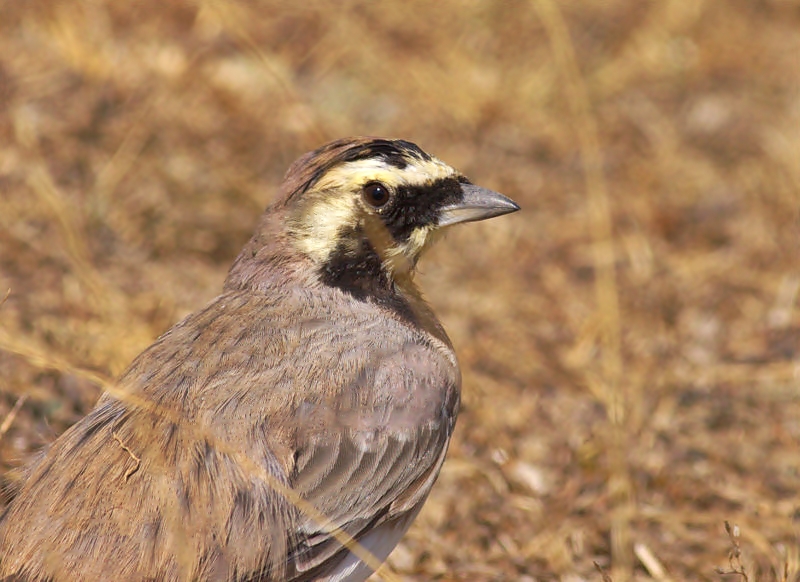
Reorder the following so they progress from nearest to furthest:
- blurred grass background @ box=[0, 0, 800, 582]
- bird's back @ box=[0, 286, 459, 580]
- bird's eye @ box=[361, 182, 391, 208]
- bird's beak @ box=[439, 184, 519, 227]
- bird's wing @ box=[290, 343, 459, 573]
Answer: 1. bird's back @ box=[0, 286, 459, 580]
2. bird's wing @ box=[290, 343, 459, 573]
3. bird's eye @ box=[361, 182, 391, 208]
4. bird's beak @ box=[439, 184, 519, 227]
5. blurred grass background @ box=[0, 0, 800, 582]

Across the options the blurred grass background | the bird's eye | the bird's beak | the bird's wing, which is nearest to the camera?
the bird's wing

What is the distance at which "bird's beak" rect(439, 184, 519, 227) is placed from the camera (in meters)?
5.07

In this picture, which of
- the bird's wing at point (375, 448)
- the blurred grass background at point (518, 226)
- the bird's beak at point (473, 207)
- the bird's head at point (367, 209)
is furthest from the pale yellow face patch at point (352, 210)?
the blurred grass background at point (518, 226)

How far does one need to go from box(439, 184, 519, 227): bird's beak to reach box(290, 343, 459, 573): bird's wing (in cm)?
58

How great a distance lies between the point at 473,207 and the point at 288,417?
1.33 m

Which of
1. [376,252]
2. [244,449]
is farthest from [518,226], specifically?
[244,449]

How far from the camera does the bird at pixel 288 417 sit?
160 inches

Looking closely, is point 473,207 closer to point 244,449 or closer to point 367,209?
point 367,209

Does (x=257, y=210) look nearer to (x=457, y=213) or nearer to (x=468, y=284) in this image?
(x=468, y=284)

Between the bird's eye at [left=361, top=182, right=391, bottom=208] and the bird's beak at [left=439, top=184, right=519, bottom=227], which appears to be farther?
the bird's beak at [left=439, top=184, right=519, bottom=227]

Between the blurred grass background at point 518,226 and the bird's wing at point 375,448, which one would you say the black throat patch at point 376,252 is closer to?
the bird's wing at point 375,448

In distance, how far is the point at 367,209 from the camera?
491cm

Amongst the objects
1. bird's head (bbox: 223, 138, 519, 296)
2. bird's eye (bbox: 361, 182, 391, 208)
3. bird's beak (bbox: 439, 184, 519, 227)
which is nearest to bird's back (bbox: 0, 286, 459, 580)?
bird's head (bbox: 223, 138, 519, 296)

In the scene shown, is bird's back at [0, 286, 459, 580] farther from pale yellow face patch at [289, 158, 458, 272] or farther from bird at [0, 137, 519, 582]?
pale yellow face patch at [289, 158, 458, 272]
